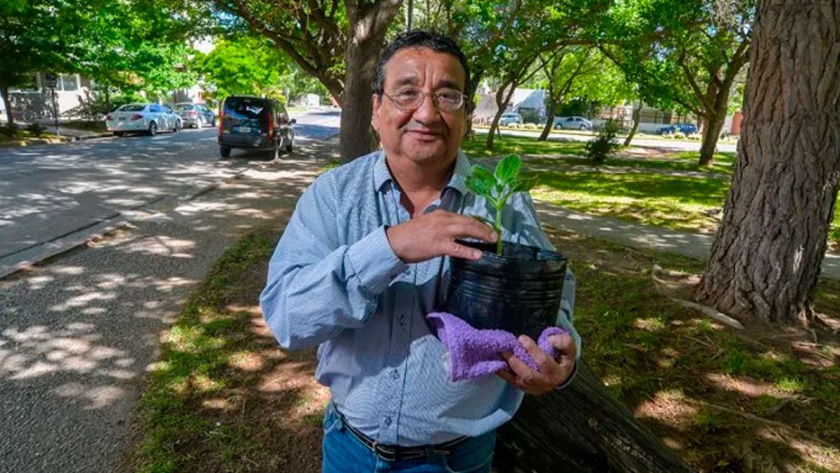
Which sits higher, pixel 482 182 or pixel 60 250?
pixel 482 182

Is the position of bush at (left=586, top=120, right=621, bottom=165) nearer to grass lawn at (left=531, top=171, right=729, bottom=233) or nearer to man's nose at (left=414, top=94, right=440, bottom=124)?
grass lawn at (left=531, top=171, right=729, bottom=233)

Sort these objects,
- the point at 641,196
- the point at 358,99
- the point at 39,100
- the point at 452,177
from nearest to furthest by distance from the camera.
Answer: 1. the point at 452,177
2. the point at 358,99
3. the point at 641,196
4. the point at 39,100

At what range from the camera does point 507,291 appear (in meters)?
1.15

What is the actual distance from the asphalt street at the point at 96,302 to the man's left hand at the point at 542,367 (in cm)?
240

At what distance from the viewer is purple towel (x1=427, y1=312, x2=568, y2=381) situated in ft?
3.71

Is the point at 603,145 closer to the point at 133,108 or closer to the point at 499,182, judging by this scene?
the point at 499,182

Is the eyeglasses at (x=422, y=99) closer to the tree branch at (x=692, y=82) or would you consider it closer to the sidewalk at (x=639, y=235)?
the sidewalk at (x=639, y=235)

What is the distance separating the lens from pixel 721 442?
2959 mm

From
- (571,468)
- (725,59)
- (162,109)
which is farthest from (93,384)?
(162,109)

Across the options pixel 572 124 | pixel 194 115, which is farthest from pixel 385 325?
pixel 572 124

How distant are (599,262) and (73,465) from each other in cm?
536

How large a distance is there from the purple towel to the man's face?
0.49 metres

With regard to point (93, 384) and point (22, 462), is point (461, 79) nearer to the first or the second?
point (22, 462)

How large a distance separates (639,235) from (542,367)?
7.61 metres
